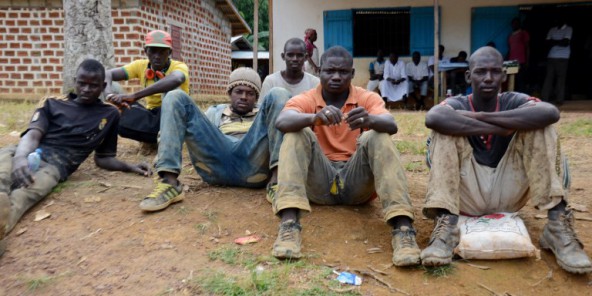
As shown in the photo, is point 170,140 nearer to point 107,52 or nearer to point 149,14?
point 107,52

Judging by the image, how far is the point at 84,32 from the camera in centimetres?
504

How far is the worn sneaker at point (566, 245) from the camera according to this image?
2412mm

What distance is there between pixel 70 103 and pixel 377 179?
250 cm

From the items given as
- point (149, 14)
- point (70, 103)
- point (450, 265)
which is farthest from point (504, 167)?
point (149, 14)

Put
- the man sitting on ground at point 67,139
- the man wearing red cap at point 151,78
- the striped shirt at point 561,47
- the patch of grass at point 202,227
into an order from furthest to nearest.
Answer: the striped shirt at point 561,47 < the man wearing red cap at point 151,78 < the man sitting on ground at point 67,139 < the patch of grass at point 202,227

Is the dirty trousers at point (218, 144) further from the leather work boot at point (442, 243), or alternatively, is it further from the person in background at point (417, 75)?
the person in background at point (417, 75)

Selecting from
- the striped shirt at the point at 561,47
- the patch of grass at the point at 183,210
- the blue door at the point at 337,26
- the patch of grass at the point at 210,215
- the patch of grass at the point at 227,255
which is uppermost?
the blue door at the point at 337,26

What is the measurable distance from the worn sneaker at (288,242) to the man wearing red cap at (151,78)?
2.03 m

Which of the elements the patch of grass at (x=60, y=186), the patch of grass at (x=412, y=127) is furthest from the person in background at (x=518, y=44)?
the patch of grass at (x=60, y=186)

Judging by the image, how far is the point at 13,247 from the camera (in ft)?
9.55

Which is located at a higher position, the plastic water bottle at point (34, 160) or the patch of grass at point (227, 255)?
the plastic water bottle at point (34, 160)

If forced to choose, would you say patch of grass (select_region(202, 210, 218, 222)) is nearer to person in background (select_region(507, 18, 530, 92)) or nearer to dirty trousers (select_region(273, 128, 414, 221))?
dirty trousers (select_region(273, 128, 414, 221))

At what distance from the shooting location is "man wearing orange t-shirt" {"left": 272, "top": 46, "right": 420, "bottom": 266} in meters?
2.64

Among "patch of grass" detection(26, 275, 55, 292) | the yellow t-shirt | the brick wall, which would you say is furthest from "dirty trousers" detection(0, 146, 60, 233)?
the brick wall
